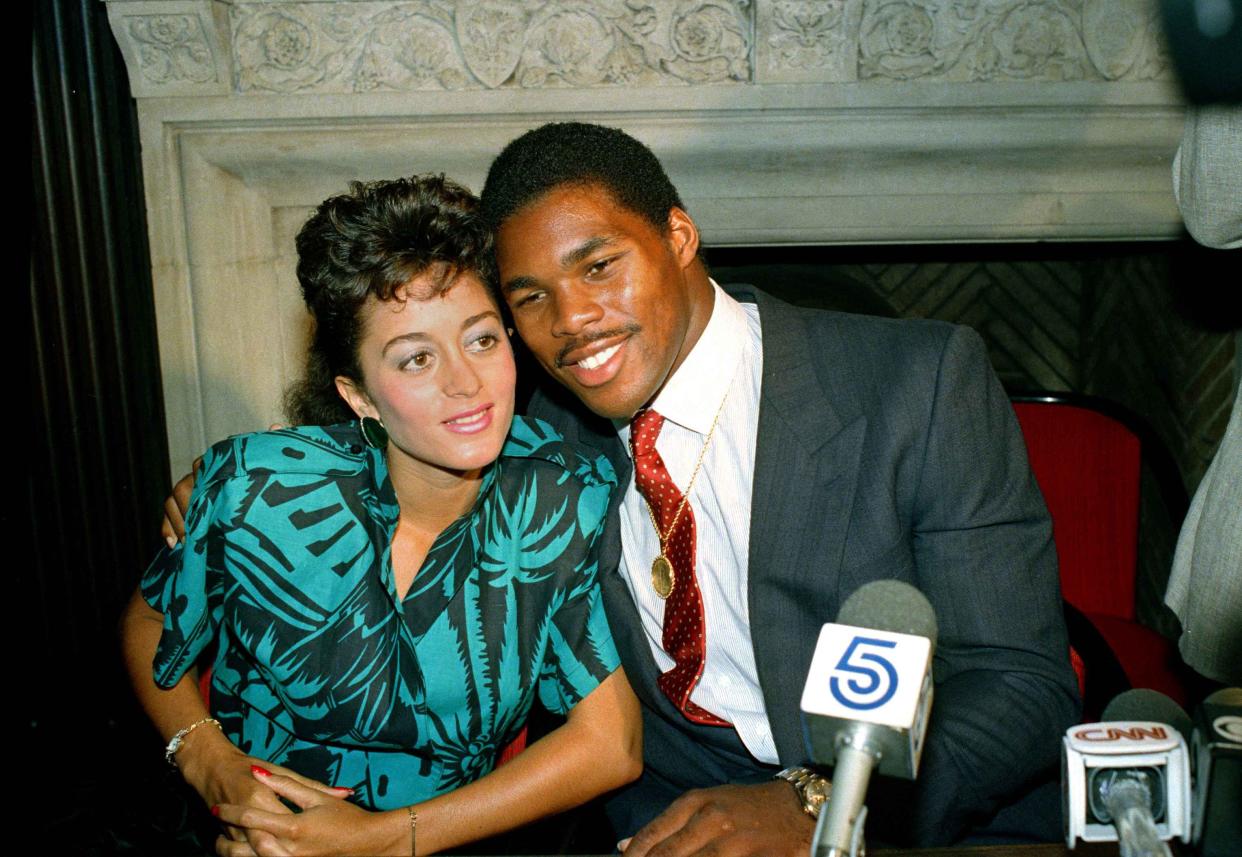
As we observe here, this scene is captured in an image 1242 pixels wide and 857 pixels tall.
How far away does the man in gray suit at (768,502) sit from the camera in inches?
66.1

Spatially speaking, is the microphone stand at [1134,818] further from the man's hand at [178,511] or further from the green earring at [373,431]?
the man's hand at [178,511]

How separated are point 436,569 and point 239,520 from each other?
0.35 m

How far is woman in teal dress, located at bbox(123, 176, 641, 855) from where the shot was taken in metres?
1.83

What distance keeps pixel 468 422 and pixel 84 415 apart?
66.1 inches

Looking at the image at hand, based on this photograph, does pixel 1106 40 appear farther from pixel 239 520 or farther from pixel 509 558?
pixel 239 520

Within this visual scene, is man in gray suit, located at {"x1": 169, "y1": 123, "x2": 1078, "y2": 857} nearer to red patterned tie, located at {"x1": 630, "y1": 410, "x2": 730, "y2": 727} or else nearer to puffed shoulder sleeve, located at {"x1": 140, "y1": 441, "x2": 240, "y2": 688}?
red patterned tie, located at {"x1": 630, "y1": 410, "x2": 730, "y2": 727}

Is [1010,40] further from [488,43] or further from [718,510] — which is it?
[718,510]

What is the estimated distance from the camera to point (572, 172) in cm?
185

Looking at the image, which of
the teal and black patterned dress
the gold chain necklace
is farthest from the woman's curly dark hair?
the gold chain necklace

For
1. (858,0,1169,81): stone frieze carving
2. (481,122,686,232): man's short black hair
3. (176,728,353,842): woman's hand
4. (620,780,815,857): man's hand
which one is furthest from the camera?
(858,0,1169,81): stone frieze carving

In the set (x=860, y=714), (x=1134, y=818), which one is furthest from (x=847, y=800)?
(x=1134, y=818)

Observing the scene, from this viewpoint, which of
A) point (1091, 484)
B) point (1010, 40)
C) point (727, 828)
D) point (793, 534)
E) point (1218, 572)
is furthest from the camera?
point (1091, 484)

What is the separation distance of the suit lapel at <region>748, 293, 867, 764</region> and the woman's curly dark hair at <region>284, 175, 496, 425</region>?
60 centimetres

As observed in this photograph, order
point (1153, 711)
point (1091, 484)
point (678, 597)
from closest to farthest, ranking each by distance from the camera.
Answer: point (1153, 711) → point (678, 597) → point (1091, 484)
